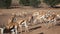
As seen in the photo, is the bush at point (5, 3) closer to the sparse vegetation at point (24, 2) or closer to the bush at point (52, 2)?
the sparse vegetation at point (24, 2)

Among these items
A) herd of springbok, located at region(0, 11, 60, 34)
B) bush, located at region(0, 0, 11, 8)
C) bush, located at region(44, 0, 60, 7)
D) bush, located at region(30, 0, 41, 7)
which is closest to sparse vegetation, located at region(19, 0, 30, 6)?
bush, located at region(30, 0, 41, 7)

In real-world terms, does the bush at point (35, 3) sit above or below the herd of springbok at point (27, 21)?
below

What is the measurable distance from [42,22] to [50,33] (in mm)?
1811

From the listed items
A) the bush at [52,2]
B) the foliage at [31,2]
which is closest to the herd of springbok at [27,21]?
the bush at [52,2]

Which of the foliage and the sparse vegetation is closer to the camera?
the foliage

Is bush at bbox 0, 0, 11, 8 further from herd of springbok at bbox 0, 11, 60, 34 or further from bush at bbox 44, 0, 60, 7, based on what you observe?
herd of springbok at bbox 0, 11, 60, 34

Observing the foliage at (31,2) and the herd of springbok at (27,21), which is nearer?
the herd of springbok at (27,21)

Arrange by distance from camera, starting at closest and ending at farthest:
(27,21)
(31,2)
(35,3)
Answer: (27,21)
(35,3)
(31,2)

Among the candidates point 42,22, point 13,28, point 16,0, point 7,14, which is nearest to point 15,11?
point 7,14

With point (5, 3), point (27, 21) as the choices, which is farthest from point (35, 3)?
point (27, 21)

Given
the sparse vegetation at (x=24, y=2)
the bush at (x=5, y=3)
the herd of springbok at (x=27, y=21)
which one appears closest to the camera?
the herd of springbok at (x=27, y=21)

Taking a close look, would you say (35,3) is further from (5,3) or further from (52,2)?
(5,3)

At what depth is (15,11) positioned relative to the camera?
15.4m

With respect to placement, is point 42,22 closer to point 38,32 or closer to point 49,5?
point 38,32
